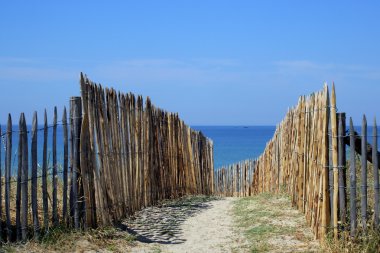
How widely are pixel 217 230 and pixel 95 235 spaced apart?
212 cm

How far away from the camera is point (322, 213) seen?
6.33 metres

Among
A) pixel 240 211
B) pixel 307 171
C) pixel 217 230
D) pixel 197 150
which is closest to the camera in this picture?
pixel 307 171

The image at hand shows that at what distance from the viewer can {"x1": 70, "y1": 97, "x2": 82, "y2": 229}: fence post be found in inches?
268

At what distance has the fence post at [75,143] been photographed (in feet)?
22.3

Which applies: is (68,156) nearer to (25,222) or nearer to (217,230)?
(25,222)

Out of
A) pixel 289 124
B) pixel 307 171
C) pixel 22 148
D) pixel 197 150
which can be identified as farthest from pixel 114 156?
pixel 197 150

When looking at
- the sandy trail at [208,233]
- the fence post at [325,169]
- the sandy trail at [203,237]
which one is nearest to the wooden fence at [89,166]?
the sandy trail at [203,237]

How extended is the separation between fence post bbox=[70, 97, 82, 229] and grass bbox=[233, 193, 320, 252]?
7.60 feet

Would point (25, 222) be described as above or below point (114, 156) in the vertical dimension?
below

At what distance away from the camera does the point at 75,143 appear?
685 centimetres

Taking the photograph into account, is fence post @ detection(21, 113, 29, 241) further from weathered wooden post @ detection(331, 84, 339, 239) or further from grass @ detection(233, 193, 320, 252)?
weathered wooden post @ detection(331, 84, 339, 239)

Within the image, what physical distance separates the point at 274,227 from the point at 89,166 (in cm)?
275

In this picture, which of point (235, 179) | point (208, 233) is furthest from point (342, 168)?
point (235, 179)

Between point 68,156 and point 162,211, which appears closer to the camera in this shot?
point 68,156
